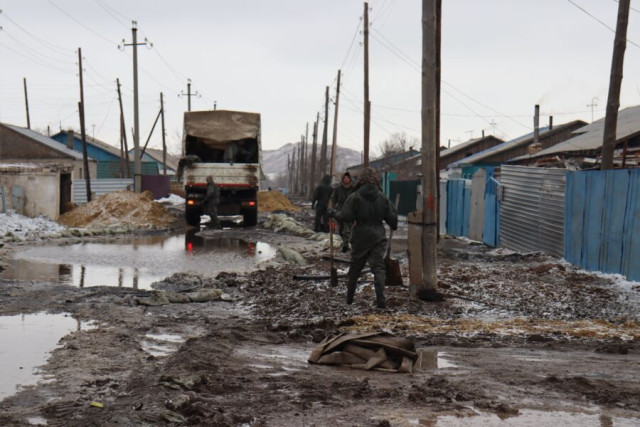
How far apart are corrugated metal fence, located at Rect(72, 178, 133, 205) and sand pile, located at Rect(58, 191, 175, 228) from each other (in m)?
9.06

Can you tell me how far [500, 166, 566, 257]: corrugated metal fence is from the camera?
15.6 meters

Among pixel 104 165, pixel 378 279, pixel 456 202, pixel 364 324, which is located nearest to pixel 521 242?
pixel 456 202

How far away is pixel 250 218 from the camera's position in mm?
26578

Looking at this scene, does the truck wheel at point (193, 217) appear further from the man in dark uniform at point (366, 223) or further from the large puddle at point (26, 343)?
the large puddle at point (26, 343)

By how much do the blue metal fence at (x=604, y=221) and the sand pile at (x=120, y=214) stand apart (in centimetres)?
1592

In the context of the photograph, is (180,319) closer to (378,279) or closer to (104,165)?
(378,279)

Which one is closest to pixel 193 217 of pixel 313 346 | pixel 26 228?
pixel 26 228

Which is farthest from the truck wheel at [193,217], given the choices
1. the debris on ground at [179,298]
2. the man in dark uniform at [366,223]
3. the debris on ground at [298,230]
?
the man in dark uniform at [366,223]

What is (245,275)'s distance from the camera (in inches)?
522

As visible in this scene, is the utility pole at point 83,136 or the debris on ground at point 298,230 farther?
the utility pole at point 83,136

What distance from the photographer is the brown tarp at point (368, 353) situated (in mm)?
6355

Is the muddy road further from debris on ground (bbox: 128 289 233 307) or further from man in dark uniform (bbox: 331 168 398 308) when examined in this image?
man in dark uniform (bbox: 331 168 398 308)

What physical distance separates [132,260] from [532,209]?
27.9 feet

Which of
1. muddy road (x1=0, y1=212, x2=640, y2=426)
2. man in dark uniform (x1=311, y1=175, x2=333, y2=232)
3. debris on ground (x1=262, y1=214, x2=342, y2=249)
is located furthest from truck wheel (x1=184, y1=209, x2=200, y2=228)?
muddy road (x1=0, y1=212, x2=640, y2=426)
